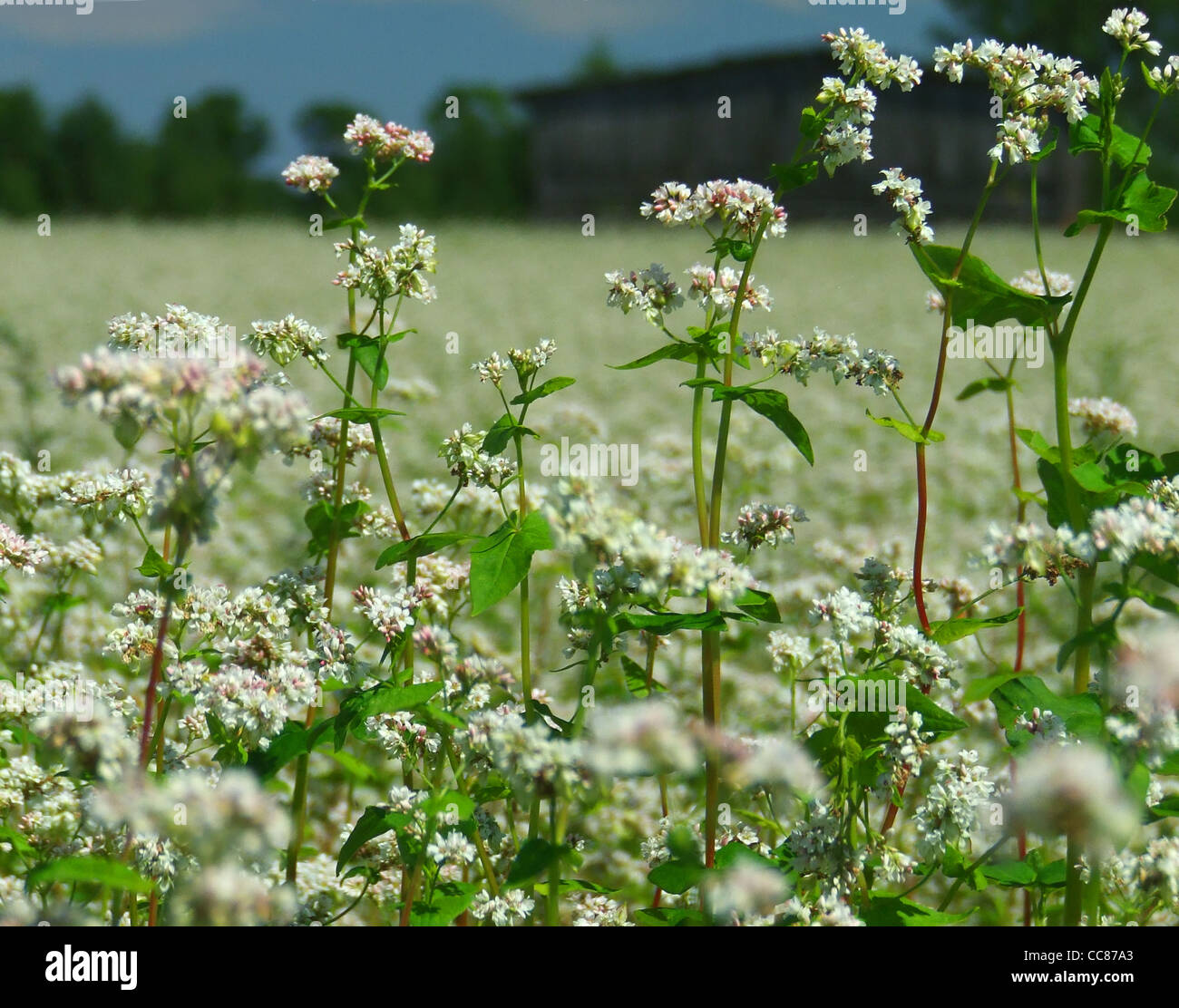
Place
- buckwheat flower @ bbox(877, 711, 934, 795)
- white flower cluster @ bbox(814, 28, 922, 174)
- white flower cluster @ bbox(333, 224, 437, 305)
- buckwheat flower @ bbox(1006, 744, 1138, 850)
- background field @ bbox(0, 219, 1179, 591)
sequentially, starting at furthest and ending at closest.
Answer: background field @ bbox(0, 219, 1179, 591)
white flower cluster @ bbox(333, 224, 437, 305)
white flower cluster @ bbox(814, 28, 922, 174)
buckwheat flower @ bbox(877, 711, 934, 795)
buckwheat flower @ bbox(1006, 744, 1138, 850)

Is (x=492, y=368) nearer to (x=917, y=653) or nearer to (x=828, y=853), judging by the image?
(x=917, y=653)

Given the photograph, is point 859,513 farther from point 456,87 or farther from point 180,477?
point 456,87

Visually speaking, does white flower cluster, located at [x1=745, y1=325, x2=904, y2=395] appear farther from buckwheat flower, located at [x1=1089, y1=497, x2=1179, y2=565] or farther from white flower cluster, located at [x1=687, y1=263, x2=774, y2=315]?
buckwheat flower, located at [x1=1089, y1=497, x2=1179, y2=565]

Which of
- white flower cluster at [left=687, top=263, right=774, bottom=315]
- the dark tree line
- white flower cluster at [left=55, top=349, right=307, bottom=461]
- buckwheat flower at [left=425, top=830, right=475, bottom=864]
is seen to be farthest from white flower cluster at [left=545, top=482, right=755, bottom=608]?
the dark tree line

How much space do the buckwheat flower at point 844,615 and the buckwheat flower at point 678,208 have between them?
80 cm

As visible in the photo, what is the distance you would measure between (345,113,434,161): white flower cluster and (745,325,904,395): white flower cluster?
2.90ft

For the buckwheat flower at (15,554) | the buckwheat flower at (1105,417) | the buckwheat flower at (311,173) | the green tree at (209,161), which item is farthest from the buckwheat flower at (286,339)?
the green tree at (209,161)

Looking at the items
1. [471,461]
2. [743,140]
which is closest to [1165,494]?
[471,461]

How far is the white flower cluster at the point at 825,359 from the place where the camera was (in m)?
2.29

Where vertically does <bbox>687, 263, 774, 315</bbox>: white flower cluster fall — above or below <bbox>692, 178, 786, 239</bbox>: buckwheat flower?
below

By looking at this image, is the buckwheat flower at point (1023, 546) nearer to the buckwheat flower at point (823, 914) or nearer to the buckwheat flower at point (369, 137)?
the buckwheat flower at point (823, 914)

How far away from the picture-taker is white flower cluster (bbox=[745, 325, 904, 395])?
229 centimetres
